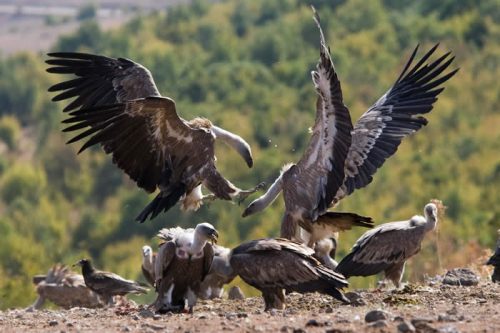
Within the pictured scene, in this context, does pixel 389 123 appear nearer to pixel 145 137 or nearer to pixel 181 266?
pixel 145 137

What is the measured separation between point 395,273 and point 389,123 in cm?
191

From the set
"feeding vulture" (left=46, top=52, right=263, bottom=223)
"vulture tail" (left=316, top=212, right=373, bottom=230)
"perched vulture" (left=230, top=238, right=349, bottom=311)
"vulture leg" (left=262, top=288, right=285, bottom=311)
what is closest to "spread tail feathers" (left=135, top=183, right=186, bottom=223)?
"feeding vulture" (left=46, top=52, right=263, bottom=223)

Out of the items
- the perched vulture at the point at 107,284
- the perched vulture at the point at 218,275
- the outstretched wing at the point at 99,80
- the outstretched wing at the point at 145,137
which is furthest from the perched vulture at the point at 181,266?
the perched vulture at the point at 107,284

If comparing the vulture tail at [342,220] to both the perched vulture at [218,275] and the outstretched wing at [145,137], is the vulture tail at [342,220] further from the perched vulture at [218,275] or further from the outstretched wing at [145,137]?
the outstretched wing at [145,137]

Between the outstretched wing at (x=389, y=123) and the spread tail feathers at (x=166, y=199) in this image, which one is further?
the outstretched wing at (x=389, y=123)

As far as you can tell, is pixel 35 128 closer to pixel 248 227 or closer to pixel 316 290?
pixel 248 227

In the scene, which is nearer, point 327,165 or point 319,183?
point 327,165

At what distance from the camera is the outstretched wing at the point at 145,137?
46.5 feet

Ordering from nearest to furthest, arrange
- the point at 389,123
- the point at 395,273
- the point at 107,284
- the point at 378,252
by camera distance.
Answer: the point at 378,252 < the point at 395,273 < the point at 389,123 < the point at 107,284

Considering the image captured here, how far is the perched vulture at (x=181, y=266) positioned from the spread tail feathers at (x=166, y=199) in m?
0.99

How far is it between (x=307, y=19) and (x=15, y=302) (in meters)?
64.4

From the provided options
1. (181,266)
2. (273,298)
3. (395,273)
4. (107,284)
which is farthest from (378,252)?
(107,284)

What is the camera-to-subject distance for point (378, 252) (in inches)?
607

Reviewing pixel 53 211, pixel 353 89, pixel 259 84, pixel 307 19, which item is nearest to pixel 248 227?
pixel 53 211
